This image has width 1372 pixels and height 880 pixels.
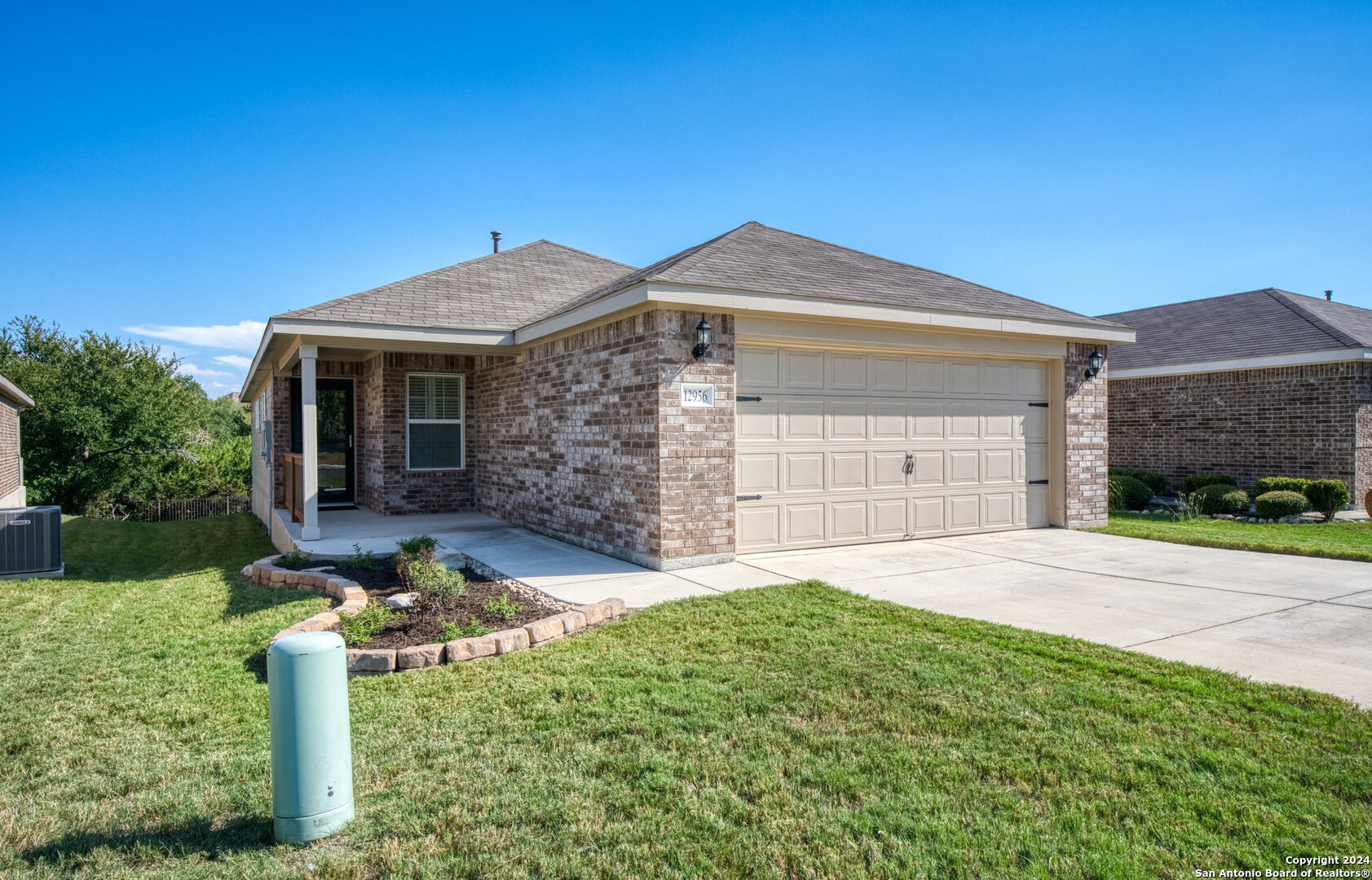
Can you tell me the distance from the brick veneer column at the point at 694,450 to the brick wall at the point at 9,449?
56.9 feet

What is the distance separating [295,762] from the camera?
2775 millimetres

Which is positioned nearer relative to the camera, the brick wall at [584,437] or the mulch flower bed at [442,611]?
the mulch flower bed at [442,611]

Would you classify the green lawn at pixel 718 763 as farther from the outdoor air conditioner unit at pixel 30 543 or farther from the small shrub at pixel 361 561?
the outdoor air conditioner unit at pixel 30 543

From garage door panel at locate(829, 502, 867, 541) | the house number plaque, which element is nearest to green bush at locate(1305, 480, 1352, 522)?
garage door panel at locate(829, 502, 867, 541)

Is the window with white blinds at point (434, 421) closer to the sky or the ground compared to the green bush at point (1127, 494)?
closer to the sky

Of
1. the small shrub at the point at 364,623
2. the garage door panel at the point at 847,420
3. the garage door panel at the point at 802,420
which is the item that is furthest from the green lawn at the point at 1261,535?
the small shrub at the point at 364,623

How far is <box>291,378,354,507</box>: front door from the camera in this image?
48.2ft

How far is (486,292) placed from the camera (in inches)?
458

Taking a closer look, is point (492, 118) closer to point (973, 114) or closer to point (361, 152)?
point (361, 152)

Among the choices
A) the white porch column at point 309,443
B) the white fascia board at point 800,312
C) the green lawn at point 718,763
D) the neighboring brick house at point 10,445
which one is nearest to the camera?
the green lawn at point 718,763

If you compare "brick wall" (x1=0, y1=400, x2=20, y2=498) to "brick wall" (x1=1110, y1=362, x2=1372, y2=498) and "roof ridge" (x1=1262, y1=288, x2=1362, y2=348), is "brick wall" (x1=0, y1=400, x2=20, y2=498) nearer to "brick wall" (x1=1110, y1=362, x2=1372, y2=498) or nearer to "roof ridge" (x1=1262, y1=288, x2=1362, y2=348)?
"brick wall" (x1=1110, y1=362, x2=1372, y2=498)

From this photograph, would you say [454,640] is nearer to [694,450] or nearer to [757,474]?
[694,450]

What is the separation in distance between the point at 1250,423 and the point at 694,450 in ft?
45.9

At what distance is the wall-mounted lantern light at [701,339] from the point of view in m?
7.59
